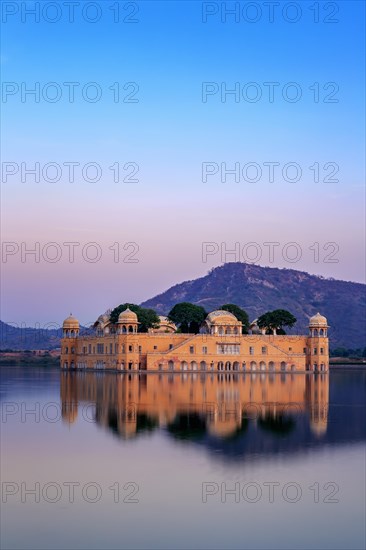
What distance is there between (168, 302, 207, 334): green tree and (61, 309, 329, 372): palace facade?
1414mm

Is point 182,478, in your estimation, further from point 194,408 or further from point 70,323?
point 70,323

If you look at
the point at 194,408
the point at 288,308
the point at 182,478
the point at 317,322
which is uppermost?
the point at 288,308

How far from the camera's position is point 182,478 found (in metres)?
15.2

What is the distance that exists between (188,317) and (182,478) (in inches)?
2247

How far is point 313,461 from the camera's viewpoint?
16969mm

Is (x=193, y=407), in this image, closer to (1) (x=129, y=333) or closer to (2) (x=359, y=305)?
(1) (x=129, y=333)

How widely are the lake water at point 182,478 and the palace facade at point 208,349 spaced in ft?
117

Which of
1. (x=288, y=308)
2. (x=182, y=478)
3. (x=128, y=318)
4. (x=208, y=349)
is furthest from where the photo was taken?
(x=288, y=308)

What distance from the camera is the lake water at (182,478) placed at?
1168cm

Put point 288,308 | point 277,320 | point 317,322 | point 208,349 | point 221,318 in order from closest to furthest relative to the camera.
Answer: point 208,349 → point 221,318 → point 317,322 → point 277,320 → point 288,308

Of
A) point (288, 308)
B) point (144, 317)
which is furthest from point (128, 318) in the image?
point (288, 308)

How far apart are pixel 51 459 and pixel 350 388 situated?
93.0 feet


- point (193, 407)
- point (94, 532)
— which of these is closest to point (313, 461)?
point (94, 532)

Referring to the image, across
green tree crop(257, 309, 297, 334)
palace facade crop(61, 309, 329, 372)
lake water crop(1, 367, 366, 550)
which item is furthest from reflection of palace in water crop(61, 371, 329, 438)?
green tree crop(257, 309, 297, 334)
